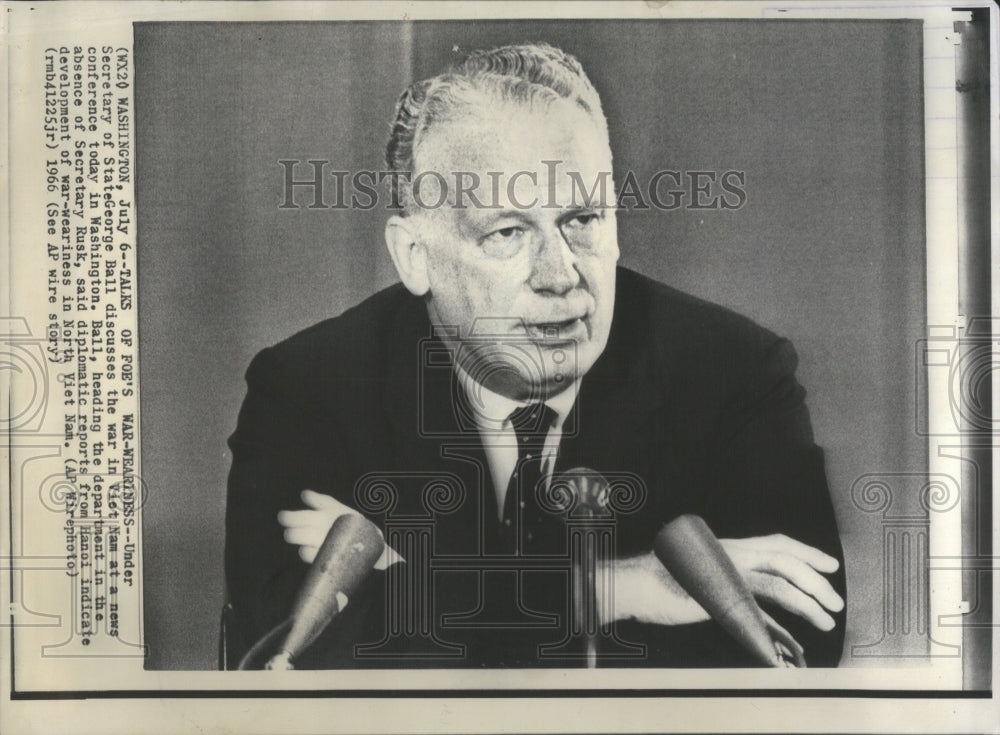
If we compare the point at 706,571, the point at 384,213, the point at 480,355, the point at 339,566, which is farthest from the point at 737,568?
the point at 384,213

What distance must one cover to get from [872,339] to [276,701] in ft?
3.71

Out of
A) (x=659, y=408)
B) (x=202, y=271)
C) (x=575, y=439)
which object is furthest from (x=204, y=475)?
(x=659, y=408)

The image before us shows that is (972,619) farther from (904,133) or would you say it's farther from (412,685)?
(412,685)

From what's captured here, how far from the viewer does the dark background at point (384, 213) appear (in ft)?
4.25

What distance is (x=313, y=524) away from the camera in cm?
129

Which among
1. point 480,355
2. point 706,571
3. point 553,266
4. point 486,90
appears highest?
point 486,90

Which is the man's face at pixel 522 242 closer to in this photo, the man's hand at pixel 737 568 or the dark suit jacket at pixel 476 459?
the dark suit jacket at pixel 476 459

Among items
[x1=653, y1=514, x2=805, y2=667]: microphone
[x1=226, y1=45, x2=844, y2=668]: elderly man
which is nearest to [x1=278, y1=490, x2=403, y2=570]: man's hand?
[x1=226, y1=45, x2=844, y2=668]: elderly man

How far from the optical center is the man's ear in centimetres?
129

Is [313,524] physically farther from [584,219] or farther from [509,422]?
[584,219]

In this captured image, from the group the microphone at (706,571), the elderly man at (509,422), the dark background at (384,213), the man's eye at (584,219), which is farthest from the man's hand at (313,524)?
the man's eye at (584,219)

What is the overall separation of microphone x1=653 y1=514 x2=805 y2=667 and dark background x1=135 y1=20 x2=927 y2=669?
187 mm

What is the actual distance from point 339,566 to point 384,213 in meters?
0.57

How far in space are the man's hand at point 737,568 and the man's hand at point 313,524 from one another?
36 centimetres
